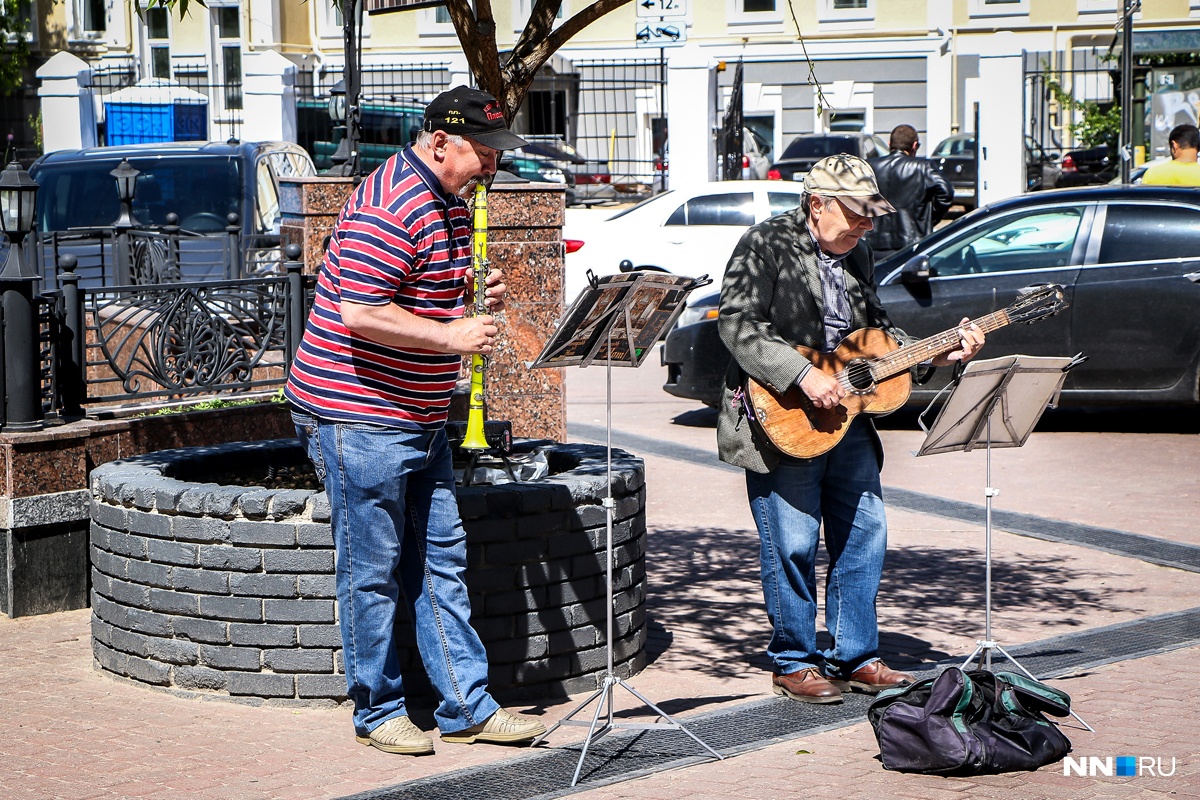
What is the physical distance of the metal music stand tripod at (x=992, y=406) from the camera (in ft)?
16.2

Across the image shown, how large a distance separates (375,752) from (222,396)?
12.4 feet

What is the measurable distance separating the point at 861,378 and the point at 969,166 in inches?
A: 1070

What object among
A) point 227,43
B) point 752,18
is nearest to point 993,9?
point 752,18

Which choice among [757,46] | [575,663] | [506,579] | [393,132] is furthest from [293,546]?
[757,46]

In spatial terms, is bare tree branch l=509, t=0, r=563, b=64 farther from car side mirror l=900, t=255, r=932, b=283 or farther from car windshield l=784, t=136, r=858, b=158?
car windshield l=784, t=136, r=858, b=158

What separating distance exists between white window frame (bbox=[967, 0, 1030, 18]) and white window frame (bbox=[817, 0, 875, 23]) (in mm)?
2218

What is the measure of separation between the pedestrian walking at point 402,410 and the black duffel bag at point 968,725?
113cm

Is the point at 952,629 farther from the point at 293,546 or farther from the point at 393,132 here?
the point at 393,132

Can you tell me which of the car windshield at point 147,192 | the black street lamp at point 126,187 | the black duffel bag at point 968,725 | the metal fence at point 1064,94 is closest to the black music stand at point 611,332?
the black duffel bag at point 968,725

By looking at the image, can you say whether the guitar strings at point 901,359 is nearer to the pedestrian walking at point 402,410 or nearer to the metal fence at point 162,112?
the pedestrian walking at point 402,410

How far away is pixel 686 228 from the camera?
56.0 feet

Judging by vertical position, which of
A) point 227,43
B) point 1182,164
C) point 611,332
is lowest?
point 611,332

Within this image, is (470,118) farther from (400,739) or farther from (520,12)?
(520,12)

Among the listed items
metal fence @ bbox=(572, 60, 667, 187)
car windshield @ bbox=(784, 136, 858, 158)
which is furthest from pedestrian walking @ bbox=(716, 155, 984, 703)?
metal fence @ bbox=(572, 60, 667, 187)
